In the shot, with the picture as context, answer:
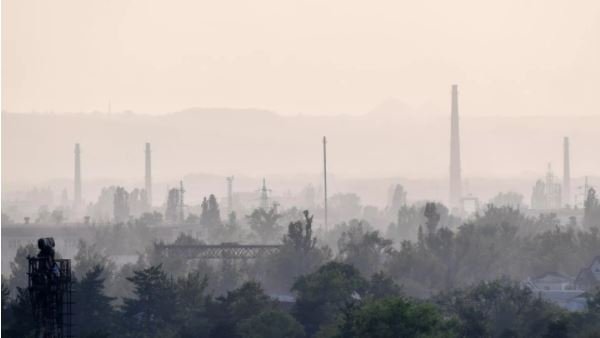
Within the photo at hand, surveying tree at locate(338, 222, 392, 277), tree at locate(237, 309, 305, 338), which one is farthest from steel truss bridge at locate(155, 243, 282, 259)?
tree at locate(237, 309, 305, 338)

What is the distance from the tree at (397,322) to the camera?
72.1 m

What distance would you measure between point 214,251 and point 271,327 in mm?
48581

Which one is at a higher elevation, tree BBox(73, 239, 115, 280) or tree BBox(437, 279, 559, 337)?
tree BBox(437, 279, 559, 337)

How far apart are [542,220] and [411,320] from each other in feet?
309

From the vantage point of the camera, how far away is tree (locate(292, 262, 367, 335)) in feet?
287

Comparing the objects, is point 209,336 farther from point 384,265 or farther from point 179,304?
point 384,265

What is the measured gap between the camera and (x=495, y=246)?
127m

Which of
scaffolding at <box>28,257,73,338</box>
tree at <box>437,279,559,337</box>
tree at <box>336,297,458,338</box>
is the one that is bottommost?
tree at <box>437,279,559,337</box>

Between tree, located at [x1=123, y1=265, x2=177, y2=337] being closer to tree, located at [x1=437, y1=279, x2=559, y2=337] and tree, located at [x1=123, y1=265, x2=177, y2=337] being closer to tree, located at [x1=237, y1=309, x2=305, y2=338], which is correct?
tree, located at [x1=237, y1=309, x2=305, y2=338]

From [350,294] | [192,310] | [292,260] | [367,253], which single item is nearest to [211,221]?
[292,260]

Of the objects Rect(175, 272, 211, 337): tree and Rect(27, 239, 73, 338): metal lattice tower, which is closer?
Rect(27, 239, 73, 338): metal lattice tower

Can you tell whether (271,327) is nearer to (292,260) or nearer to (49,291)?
(49,291)

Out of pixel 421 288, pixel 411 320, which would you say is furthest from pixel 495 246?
pixel 411 320

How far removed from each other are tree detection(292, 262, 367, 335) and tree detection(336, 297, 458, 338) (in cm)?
1025
